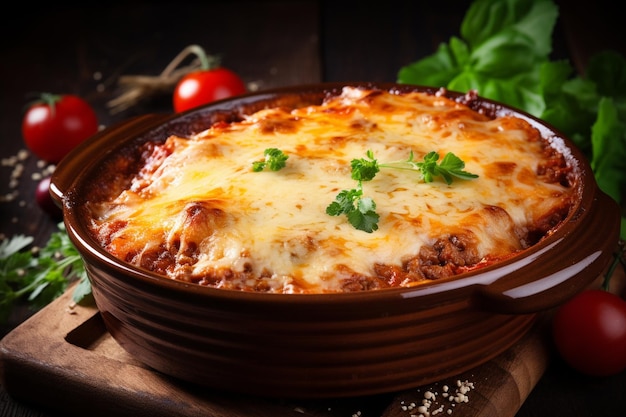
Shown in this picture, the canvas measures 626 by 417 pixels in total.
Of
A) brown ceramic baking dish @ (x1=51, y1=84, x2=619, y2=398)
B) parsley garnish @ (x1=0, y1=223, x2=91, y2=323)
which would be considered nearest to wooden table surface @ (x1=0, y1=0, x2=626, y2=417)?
parsley garnish @ (x1=0, y1=223, x2=91, y2=323)

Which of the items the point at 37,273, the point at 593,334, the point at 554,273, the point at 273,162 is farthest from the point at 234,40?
the point at 554,273

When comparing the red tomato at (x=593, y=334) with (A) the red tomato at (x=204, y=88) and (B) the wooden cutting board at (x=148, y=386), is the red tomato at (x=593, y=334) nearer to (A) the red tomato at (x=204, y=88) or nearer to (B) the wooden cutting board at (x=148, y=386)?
(B) the wooden cutting board at (x=148, y=386)

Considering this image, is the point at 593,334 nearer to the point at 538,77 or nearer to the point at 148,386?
the point at 148,386

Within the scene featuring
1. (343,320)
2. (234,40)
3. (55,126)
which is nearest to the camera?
(343,320)

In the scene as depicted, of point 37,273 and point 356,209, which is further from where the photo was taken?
point 37,273

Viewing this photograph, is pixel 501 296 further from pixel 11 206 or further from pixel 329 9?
pixel 329 9

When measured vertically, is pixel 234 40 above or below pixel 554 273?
below

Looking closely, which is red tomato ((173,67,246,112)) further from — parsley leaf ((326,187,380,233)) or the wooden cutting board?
parsley leaf ((326,187,380,233))
